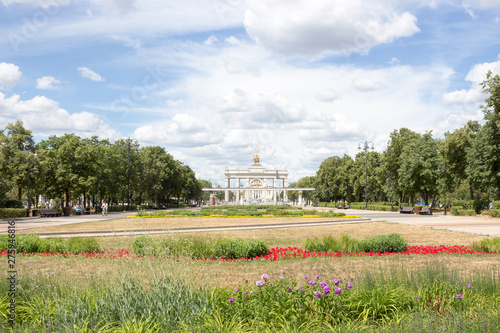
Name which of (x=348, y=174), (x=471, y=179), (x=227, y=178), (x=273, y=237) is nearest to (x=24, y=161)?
(x=273, y=237)

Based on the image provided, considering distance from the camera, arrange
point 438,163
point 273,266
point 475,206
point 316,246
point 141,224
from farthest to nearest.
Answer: point 438,163 < point 475,206 < point 141,224 < point 316,246 < point 273,266

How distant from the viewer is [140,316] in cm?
543

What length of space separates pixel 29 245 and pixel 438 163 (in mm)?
48920

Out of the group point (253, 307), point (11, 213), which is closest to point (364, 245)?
point (253, 307)

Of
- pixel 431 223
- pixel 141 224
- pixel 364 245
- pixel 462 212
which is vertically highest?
pixel 364 245

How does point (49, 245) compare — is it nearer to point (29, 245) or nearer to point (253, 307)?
point (29, 245)

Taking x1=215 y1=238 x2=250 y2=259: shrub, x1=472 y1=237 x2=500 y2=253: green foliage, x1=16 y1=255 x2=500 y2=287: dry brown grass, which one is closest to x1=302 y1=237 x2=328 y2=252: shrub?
x1=16 y1=255 x2=500 y2=287: dry brown grass

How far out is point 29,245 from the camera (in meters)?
13.1

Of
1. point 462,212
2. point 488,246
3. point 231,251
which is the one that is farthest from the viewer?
point 462,212

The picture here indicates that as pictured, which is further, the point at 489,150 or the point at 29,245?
the point at 489,150

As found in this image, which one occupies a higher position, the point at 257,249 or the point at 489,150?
the point at 489,150

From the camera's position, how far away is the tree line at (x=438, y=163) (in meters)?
38.7

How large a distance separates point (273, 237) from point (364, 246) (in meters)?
5.66

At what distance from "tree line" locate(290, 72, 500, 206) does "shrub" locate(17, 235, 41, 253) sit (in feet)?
122
